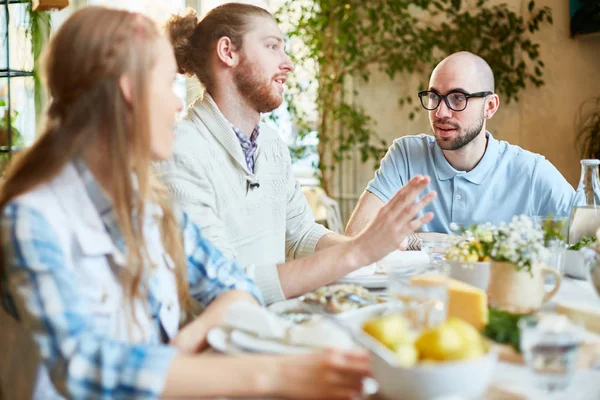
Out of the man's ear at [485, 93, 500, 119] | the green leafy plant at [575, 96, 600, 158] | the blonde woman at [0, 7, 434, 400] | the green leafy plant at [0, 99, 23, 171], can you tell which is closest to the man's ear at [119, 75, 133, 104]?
the blonde woman at [0, 7, 434, 400]

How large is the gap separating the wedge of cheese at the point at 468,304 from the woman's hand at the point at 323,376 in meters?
0.26

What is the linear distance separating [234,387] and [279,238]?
1.17 meters

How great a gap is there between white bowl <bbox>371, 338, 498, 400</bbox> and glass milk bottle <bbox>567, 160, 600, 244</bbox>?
1.09 metres

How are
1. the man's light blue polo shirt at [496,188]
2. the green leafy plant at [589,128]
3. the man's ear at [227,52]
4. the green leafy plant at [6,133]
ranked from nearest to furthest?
1. the man's ear at [227,52]
2. the man's light blue polo shirt at [496,188]
3. the green leafy plant at [6,133]
4. the green leafy plant at [589,128]

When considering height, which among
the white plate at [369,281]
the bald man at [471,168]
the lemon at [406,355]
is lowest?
the white plate at [369,281]

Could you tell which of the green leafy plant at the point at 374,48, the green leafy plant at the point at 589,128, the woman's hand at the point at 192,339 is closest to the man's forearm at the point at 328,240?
the woman's hand at the point at 192,339

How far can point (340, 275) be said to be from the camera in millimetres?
1528

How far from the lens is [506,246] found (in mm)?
1296

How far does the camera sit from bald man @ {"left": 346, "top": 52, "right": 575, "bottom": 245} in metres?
2.37

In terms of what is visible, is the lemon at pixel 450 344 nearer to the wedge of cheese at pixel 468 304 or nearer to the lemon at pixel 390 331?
the lemon at pixel 390 331

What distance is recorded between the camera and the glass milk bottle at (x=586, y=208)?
1763 millimetres

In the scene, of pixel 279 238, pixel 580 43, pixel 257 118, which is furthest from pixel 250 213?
pixel 580 43

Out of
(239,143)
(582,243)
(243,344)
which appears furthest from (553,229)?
(239,143)

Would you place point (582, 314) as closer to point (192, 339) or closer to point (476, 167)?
point (192, 339)
